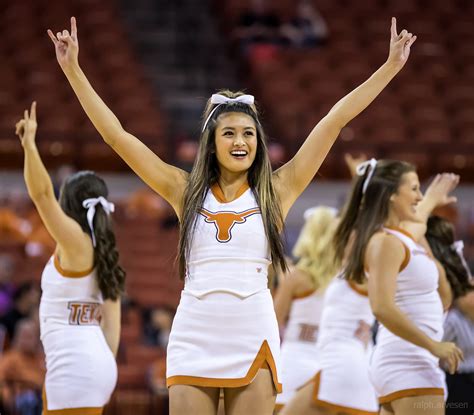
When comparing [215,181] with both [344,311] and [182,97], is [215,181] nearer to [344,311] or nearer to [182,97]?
[344,311]

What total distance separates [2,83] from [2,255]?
2865 millimetres

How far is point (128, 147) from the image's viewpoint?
3.63 m

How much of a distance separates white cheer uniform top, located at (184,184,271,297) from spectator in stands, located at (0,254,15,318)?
250 inches

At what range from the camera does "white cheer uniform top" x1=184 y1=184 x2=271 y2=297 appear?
3.45 metres

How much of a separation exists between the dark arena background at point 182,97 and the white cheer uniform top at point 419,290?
4970mm

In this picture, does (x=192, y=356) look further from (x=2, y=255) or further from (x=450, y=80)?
(x=450, y=80)

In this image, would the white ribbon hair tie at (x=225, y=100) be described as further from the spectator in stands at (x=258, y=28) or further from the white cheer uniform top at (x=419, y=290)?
the spectator in stands at (x=258, y=28)

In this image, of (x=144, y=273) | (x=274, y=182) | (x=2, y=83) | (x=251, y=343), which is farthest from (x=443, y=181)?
(x=2, y=83)

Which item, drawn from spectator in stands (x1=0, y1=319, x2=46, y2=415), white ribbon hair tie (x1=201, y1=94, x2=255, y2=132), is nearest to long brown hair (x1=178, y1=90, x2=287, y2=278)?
white ribbon hair tie (x1=201, y1=94, x2=255, y2=132)

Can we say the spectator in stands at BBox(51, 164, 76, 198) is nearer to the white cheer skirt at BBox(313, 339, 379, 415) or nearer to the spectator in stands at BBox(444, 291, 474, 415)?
the spectator in stands at BBox(444, 291, 474, 415)

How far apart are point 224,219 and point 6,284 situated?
23.4ft

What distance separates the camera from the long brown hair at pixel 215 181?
354cm

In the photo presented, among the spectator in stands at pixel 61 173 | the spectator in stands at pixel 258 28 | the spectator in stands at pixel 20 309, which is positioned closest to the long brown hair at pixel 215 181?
the spectator in stands at pixel 20 309

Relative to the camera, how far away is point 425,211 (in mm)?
4977
